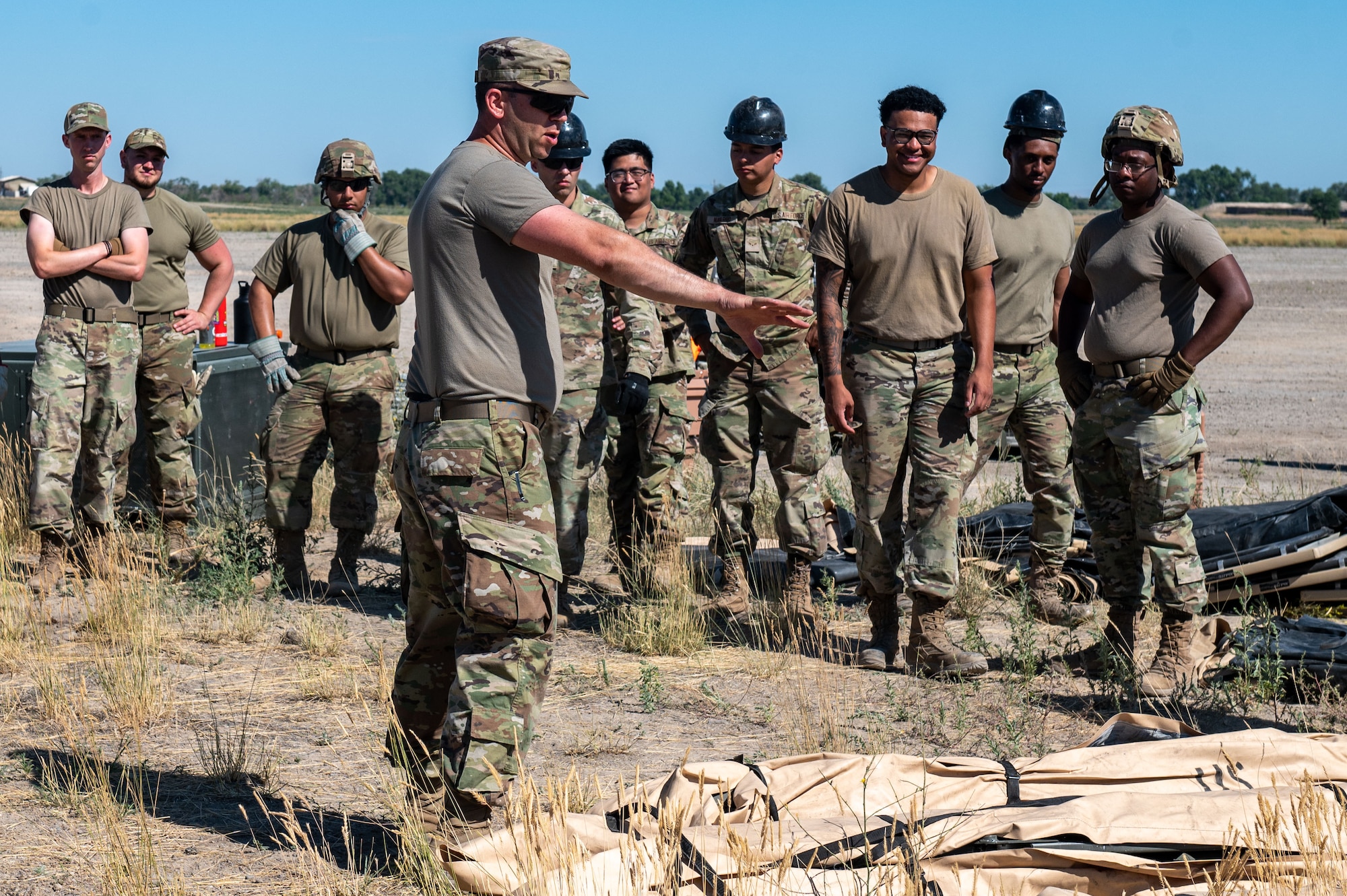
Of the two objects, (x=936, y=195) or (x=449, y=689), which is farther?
(x=936, y=195)

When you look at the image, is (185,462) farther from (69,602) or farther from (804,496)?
(804,496)

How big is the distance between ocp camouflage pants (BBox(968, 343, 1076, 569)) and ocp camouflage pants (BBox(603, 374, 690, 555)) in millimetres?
1684

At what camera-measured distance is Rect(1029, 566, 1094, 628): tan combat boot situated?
23.4 feet

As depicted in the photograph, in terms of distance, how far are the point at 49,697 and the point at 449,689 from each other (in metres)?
2.09

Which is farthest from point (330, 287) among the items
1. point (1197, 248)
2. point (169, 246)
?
point (1197, 248)

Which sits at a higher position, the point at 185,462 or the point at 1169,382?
the point at 1169,382

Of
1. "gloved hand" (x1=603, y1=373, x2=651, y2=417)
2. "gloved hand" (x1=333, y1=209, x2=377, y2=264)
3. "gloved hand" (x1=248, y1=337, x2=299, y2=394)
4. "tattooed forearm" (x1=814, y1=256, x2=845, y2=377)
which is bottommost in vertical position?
"gloved hand" (x1=603, y1=373, x2=651, y2=417)

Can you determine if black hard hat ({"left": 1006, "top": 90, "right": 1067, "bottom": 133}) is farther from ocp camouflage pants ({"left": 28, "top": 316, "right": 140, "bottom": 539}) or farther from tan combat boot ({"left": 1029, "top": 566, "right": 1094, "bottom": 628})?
ocp camouflage pants ({"left": 28, "top": 316, "right": 140, "bottom": 539})

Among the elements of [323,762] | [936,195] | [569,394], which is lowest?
[323,762]

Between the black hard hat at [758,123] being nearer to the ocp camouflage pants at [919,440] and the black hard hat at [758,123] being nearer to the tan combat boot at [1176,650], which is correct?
the ocp camouflage pants at [919,440]

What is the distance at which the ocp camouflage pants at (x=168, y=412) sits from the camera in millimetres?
8172

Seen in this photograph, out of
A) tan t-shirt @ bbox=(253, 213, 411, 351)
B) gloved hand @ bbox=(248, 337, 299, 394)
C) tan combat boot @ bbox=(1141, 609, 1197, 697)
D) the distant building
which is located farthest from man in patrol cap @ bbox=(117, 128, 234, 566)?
the distant building

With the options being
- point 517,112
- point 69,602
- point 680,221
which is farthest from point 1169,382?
point 69,602

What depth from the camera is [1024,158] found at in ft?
23.0
